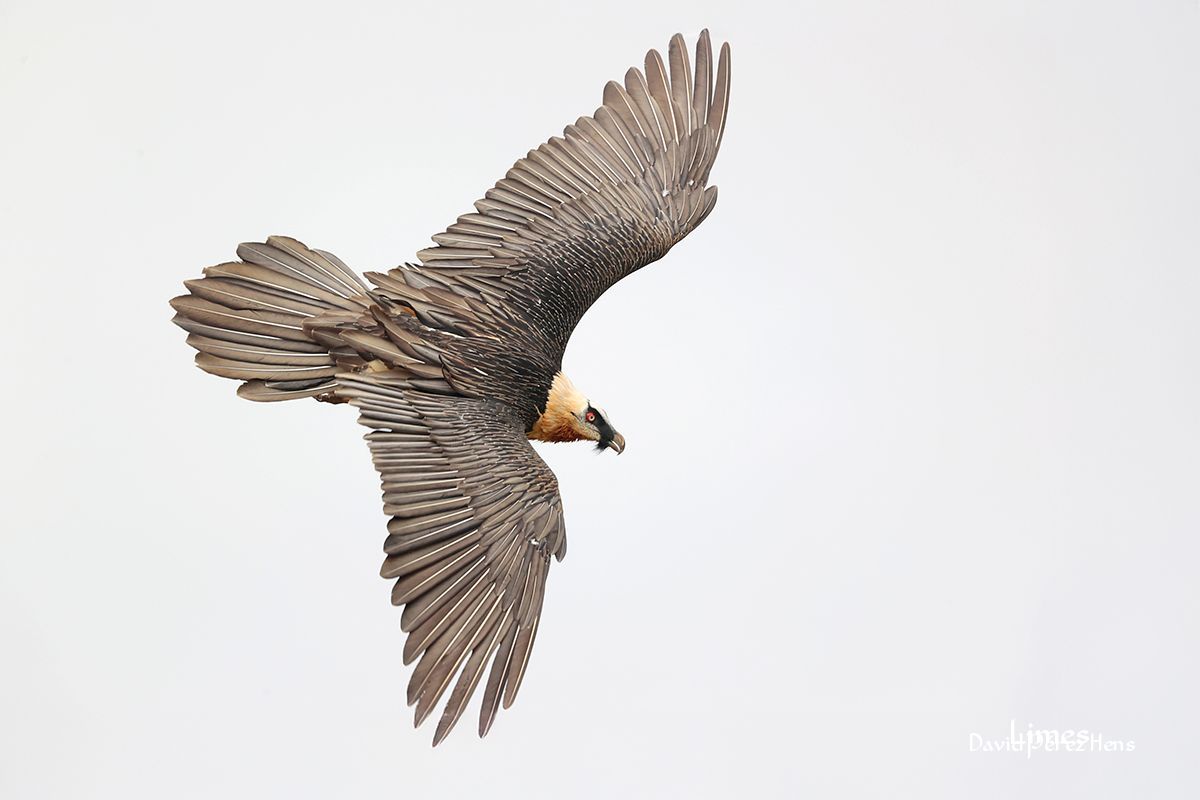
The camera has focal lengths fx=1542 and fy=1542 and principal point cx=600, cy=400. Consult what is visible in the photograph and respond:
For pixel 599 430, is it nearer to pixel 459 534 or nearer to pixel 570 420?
pixel 570 420

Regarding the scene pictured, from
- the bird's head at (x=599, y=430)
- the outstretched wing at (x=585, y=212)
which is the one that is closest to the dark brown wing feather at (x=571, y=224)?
the outstretched wing at (x=585, y=212)

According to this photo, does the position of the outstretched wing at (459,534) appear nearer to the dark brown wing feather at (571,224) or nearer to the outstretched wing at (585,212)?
the dark brown wing feather at (571,224)

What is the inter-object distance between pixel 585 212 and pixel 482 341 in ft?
2.53

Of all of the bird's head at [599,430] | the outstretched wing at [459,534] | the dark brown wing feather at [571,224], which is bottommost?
the outstretched wing at [459,534]

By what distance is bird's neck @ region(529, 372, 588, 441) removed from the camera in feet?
17.6

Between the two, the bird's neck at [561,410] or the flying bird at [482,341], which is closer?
the flying bird at [482,341]

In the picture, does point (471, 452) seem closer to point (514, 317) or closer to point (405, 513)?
point (405, 513)

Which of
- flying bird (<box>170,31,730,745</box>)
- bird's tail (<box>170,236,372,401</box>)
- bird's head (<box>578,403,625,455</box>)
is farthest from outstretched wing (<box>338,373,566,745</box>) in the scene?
bird's head (<box>578,403,625,455</box>)

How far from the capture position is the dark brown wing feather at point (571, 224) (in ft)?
17.3

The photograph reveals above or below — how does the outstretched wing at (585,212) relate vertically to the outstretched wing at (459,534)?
above

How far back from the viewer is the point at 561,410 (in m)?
5.37

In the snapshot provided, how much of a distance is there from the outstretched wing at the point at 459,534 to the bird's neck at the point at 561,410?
321 millimetres

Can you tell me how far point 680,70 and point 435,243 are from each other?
1173 millimetres

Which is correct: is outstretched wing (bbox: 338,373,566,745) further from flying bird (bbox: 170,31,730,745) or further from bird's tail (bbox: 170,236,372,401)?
bird's tail (bbox: 170,236,372,401)
